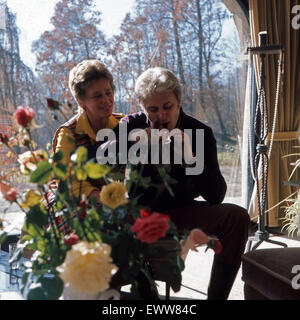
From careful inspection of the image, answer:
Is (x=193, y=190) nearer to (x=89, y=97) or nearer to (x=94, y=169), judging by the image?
(x=89, y=97)

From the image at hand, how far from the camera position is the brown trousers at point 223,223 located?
5.82 ft

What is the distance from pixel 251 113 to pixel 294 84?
390 millimetres

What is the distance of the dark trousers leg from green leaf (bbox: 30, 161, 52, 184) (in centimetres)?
94

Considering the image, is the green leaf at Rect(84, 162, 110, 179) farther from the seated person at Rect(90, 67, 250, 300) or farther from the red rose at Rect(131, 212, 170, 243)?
the seated person at Rect(90, 67, 250, 300)

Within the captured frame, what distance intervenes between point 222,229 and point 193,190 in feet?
0.70

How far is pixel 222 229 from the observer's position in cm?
180

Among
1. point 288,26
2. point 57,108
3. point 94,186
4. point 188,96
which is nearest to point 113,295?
point 57,108

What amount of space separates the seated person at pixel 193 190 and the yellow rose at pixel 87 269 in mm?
816
